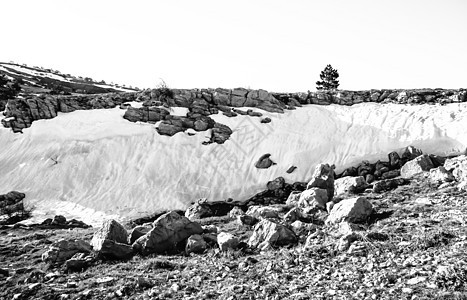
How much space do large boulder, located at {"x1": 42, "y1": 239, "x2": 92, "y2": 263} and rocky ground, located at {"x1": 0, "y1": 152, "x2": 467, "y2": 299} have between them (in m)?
0.04

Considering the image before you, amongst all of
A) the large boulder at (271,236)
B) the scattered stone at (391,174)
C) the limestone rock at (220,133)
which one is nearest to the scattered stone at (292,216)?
the large boulder at (271,236)

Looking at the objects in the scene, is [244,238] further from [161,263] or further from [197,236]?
[161,263]

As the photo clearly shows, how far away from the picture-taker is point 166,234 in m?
10.5

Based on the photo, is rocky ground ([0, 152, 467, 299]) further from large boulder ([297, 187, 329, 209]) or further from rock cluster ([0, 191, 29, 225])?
rock cluster ([0, 191, 29, 225])

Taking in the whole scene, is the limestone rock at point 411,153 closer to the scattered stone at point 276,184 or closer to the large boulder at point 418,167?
the large boulder at point 418,167

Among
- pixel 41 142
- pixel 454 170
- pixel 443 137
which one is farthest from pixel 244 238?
pixel 41 142

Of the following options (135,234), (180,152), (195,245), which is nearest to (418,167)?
(195,245)

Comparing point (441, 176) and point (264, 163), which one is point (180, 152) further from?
point (441, 176)

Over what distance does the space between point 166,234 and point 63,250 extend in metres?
3.25

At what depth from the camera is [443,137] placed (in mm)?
20969

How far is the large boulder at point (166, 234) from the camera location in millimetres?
10094

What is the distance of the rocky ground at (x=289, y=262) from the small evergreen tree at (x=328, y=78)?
39.7 m

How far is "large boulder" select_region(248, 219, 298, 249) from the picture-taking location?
30.8 feet

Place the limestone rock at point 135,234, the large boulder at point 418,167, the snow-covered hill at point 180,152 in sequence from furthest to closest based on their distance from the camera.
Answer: the snow-covered hill at point 180,152
the large boulder at point 418,167
the limestone rock at point 135,234
